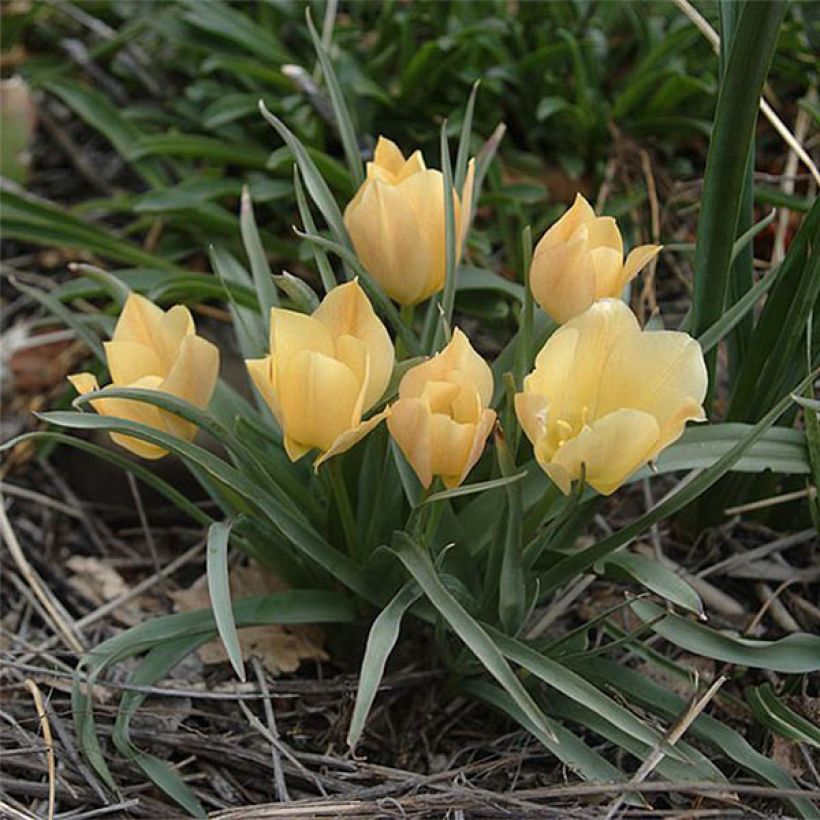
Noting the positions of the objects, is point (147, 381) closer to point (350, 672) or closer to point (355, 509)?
point (355, 509)

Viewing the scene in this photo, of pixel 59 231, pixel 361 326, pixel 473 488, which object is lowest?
pixel 59 231

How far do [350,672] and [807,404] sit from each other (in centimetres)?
63

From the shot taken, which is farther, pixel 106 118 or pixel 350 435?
pixel 106 118

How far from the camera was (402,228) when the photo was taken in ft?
3.70

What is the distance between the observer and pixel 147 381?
110 cm

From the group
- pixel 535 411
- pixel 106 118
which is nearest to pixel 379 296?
pixel 535 411

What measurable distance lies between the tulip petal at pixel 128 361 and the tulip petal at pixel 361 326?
195 millimetres

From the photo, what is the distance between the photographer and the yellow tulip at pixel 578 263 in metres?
1.06

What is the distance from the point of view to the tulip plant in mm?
998

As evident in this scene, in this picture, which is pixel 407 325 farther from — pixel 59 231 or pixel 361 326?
pixel 59 231

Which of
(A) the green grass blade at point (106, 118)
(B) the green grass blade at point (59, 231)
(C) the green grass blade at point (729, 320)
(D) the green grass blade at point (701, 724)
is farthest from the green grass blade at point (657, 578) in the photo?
(A) the green grass blade at point (106, 118)

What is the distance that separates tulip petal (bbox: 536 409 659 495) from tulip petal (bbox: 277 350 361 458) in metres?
0.17

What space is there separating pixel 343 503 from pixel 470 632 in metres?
0.22

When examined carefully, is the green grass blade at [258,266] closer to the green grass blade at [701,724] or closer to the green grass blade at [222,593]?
the green grass blade at [222,593]
